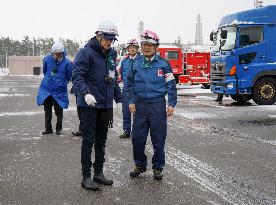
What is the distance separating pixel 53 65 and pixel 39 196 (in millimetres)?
5102

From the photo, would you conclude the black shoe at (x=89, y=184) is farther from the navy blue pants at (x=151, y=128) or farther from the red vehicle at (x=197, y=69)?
the red vehicle at (x=197, y=69)

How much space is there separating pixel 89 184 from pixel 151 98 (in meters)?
1.35

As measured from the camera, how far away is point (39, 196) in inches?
203

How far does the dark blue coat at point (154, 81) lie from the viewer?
20.0ft

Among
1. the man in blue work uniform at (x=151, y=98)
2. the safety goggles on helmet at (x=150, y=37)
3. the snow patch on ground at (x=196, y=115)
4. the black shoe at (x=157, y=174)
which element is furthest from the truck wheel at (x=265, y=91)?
the black shoe at (x=157, y=174)

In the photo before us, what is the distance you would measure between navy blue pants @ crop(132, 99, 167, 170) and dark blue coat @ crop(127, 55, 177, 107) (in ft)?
0.33

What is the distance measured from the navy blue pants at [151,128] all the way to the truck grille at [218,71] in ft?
37.1

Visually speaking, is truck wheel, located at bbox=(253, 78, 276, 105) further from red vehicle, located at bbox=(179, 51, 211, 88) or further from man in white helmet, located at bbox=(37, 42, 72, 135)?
red vehicle, located at bbox=(179, 51, 211, 88)

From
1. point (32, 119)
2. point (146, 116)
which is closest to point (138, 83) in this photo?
point (146, 116)

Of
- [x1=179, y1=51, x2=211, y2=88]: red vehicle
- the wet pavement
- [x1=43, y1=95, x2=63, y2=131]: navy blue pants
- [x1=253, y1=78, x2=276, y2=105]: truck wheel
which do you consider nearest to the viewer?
the wet pavement

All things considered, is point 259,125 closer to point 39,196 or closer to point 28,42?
point 39,196

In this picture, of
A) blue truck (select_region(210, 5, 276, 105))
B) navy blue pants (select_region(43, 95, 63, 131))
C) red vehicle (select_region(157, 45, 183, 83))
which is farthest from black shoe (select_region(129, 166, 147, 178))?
red vehicle (select_region(157, 45, 183, 83))

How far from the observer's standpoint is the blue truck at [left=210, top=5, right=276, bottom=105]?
1644 centimetres

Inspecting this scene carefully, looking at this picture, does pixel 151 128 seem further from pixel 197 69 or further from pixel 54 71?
pixel 197 69
